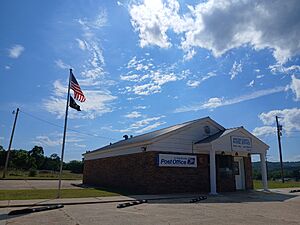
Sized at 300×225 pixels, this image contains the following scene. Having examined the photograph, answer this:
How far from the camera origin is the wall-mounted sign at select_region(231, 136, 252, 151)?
755 inches

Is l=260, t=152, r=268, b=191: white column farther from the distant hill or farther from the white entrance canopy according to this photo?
the distant hill

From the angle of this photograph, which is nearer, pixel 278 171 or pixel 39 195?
pixel 39 195

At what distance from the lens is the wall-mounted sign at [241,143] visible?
1917cm

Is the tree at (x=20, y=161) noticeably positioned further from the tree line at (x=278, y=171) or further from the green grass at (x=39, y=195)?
the green grass at (x=39, y=195)

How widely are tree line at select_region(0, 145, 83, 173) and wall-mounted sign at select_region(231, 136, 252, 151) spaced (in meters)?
54.1

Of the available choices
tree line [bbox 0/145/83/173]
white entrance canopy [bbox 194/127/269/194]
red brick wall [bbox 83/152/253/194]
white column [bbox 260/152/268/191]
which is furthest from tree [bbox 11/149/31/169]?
white column [bbox 260/152/268/191]

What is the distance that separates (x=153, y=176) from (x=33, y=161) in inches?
2821

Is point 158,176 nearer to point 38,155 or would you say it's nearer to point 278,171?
point 278,171

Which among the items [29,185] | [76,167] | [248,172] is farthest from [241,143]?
[76,167]

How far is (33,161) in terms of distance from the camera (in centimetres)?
8094

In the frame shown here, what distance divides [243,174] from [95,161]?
42.7 feet

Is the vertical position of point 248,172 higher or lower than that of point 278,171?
lower

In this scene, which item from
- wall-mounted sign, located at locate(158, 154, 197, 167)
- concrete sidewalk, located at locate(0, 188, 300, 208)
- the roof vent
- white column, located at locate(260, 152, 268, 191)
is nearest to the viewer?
concrete sidewalk, located at locate(0, 188, 300, 208)

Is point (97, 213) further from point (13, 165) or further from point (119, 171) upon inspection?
point (13, 165)
